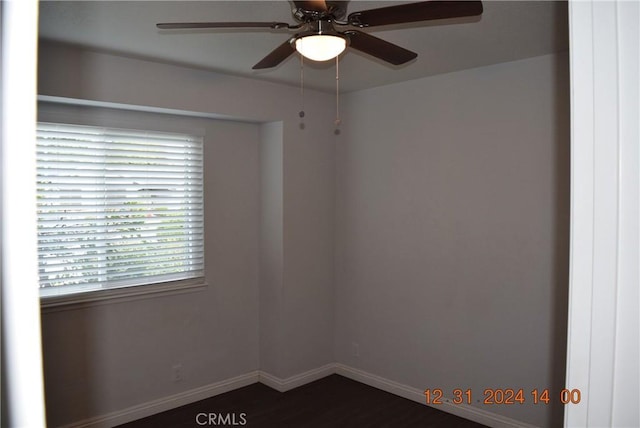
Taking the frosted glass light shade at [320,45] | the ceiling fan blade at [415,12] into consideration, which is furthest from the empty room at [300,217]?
the ceiling fan blade at [415,12]

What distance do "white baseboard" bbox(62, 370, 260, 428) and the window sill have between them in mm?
806

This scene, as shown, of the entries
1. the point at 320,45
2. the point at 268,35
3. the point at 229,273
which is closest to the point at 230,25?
the point at 320,45

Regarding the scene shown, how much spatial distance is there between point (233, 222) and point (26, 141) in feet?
12.2

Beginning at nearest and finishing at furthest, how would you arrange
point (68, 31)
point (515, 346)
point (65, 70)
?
point (68, 31)
point (65, 70)
point (515, 346)

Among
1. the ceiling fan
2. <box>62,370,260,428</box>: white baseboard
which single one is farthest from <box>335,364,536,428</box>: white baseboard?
the ceiling fan

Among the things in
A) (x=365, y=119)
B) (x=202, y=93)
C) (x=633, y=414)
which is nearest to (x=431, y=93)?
(x=365, y=119)

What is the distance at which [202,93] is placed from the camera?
142 inches

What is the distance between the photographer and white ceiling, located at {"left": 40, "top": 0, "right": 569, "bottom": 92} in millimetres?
2311

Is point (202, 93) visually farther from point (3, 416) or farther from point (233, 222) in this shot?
point (3, 416)

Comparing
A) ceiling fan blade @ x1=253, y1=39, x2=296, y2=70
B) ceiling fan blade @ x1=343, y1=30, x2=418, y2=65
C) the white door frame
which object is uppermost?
ceiling fan blade @ x1=253, y1=39, x2=296, y2=70

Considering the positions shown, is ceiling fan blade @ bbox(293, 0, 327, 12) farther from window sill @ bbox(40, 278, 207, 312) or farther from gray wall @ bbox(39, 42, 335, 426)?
window sill @ bbox(40, 278, 207, 312)

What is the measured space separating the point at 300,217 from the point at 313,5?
8.75 ft

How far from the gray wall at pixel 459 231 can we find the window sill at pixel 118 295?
1.42 metres

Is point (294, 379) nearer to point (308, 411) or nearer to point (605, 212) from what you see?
point (308, 411)
